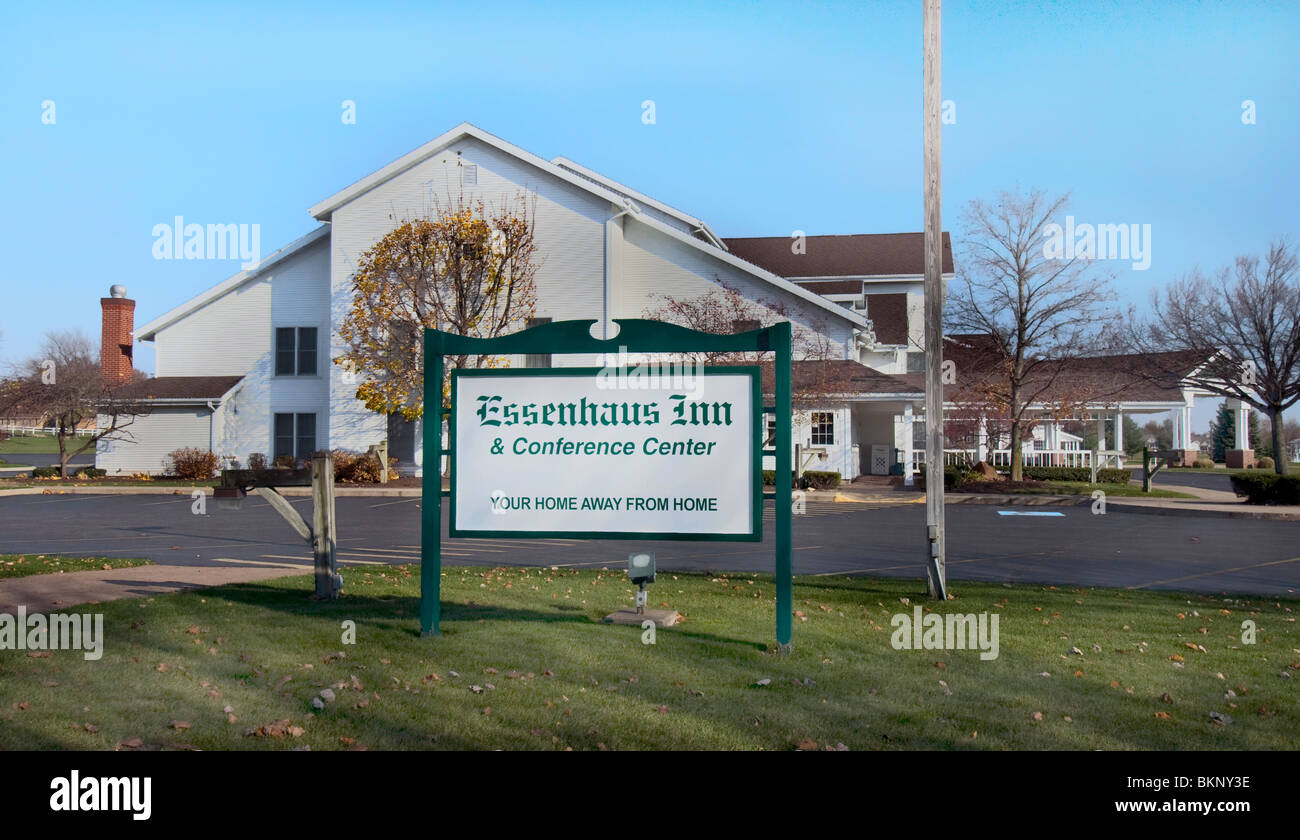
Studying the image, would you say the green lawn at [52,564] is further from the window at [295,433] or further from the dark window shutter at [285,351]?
the dark window shutter at [285,351]

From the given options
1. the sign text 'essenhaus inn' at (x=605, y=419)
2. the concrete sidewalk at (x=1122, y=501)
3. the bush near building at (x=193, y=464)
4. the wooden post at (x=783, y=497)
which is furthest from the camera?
the bush near building at (x=193, y=464)

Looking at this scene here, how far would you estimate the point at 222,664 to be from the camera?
269 inches

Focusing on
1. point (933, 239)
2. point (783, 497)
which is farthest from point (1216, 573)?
point (783, 497)

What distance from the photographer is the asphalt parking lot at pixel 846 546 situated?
1323cm

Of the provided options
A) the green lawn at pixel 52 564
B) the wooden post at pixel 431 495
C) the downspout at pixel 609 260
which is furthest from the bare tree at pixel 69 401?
the wooden post at pixel 431 495

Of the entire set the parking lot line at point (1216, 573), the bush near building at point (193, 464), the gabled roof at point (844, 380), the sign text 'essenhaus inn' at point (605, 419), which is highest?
the gabled roof at point (844, 380)

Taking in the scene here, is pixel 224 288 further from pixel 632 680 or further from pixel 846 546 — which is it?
pixel 632 680

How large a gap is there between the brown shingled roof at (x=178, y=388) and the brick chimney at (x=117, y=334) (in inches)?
204

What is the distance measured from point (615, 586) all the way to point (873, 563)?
4445 mm
